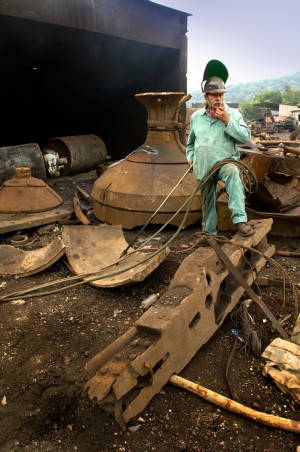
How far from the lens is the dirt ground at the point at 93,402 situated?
217cm

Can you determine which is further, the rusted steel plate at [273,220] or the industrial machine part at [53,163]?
the industrial machine part at [53,163]

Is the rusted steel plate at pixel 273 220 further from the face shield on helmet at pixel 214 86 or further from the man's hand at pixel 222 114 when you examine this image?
the face shield on helmet at pixel 214 86

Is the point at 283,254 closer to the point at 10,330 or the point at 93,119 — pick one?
the point at 10,330

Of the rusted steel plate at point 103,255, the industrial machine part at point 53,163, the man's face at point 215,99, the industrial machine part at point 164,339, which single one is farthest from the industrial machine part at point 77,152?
the industrial machine part at point 164,339

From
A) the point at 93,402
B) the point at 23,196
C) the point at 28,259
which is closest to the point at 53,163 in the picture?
the point at 23,196

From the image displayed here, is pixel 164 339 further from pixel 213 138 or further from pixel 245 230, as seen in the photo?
pixel 213 138

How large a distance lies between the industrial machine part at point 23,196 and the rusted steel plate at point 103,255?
165 centimetres

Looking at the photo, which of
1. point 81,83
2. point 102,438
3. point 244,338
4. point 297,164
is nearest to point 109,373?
point 102,438

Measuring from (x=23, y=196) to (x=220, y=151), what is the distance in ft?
11.4

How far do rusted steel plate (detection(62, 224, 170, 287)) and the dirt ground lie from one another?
7.8 inches

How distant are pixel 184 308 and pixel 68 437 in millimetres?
1053

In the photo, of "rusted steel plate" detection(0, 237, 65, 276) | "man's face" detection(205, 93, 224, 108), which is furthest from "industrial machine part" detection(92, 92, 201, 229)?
"man's face" detection(205, 93, 224, 108)

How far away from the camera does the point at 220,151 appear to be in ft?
13.8

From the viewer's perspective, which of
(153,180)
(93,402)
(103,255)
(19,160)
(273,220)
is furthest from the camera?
(19,160)
